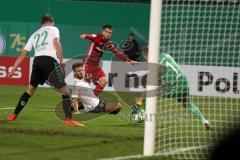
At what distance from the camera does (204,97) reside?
13.0 meters

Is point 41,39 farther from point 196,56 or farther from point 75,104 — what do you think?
point 196,56

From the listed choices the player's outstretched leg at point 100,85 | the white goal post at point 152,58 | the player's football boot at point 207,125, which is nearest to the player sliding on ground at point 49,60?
the player's football boot at point 207,125

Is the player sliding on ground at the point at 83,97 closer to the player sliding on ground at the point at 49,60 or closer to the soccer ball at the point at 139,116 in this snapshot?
the soccer ball at the point at 139,116

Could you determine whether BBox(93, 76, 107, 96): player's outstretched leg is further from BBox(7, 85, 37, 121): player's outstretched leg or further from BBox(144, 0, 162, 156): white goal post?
A: BBox(144, 0, 162, 156): white goal post

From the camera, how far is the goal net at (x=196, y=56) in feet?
26.2

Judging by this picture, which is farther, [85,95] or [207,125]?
[85,95]

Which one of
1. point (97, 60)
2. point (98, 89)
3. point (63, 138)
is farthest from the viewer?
point (97, 60)

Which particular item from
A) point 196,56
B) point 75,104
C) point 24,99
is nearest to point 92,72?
point 75,104

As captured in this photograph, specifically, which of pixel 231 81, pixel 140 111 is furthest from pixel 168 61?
pixel 231 81

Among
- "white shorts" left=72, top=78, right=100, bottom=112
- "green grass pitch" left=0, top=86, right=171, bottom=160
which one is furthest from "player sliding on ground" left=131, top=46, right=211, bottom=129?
"white shorts" left=72, top=78, right=100, bottom=112

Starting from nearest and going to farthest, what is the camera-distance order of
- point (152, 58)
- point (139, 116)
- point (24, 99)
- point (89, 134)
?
point (152, 58) < point (89, 134) < point (24, 99) < point (139, 116)

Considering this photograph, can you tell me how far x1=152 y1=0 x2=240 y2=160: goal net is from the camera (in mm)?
7988

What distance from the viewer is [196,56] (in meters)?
11.2

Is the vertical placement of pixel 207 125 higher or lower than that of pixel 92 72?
lower
